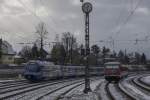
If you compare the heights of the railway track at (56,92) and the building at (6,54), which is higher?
the building at (6,54)

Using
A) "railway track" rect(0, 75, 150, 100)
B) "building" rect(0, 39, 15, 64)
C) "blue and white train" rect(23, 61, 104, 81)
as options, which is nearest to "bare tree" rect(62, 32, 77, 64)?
"building" rect(0, 39, 15, 64)

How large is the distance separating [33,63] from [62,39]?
7667cm

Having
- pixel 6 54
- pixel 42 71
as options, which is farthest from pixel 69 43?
pixel 42 71

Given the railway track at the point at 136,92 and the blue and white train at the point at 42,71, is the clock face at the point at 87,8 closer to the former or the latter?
the railway track at the point at 136,92

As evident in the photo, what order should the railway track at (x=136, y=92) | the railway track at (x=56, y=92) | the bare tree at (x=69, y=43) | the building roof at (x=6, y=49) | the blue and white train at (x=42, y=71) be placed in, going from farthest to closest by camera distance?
1. the building roof at (x=6, y=49)
2. the bare tree at (x=69, y=43)
3. the blue and white train at (x=42, y=71)
4. the railway track at (x=136, y=92)
5. the railway track at (x=56, y=92)

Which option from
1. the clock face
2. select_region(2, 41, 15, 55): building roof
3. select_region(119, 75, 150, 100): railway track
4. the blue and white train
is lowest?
select_region(119, 75, 150, 100): railway track

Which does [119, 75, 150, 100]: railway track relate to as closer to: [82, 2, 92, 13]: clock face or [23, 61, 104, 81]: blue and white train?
[82, 2, 92, 13]: clock face

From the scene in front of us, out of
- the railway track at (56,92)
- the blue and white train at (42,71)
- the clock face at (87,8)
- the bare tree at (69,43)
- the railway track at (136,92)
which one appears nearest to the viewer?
the railway track at (56,92)

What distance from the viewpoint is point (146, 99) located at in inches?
1075

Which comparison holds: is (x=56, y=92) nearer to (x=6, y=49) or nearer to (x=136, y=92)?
(x=136, y=92)

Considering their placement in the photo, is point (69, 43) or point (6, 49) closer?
point (69, 43)

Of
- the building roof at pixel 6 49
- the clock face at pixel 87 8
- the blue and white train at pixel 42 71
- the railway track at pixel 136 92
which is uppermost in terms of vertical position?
the building roof at pixel 6 49

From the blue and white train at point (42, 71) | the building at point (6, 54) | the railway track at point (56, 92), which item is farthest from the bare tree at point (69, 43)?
the railway track at point (56, 92)

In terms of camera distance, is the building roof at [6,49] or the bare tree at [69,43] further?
the building roof at [6,49]
